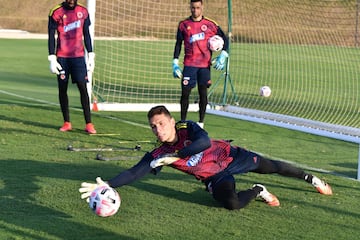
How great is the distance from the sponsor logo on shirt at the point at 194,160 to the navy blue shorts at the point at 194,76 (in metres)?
4.74

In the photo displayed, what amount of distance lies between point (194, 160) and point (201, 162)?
0.28 ft

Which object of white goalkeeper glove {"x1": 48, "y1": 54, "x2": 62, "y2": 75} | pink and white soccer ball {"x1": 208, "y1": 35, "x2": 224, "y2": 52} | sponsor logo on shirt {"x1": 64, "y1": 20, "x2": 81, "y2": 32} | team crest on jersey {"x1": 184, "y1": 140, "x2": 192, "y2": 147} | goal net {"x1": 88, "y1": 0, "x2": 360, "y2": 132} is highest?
sponsor logo on shirt {"x1": 64, "y1": 20, "x2": 81, "y2": 32}

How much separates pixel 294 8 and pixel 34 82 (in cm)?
669

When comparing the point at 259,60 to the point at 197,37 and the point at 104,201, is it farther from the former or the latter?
the point at 104,201

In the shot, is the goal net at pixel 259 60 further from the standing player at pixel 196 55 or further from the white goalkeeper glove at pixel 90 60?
the standing player at pixel 196 55

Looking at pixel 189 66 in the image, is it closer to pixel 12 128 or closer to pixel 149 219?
pixel 12 128

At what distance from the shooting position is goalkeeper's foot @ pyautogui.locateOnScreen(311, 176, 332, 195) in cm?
745

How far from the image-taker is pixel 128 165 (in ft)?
28.3

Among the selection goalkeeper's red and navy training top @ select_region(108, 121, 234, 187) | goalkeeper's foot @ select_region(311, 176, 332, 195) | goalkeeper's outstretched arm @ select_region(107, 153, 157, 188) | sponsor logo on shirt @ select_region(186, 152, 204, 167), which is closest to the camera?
Answer: goalkeeper's outstretched arm @ select_region(107, 153, 157, 188)

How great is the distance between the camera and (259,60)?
24.8 meters

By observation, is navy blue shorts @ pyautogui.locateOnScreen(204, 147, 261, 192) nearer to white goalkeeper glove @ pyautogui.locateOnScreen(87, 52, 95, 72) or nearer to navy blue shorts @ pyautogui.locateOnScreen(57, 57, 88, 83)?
navy blue shorts @ pyautogui.locateOnScreen(57, 57, 88, 83)

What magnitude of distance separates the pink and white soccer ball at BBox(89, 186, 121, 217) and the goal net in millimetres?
7814

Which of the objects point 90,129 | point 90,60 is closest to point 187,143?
point 90,129

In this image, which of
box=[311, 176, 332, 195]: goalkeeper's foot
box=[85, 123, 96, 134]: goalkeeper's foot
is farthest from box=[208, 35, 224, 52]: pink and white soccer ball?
box=[311, 176, 332, 195]: goalkeeper's foot
